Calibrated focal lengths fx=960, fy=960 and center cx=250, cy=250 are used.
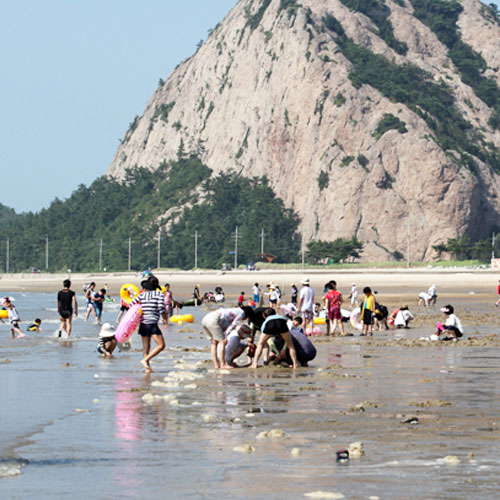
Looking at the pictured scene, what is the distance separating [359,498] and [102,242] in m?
149

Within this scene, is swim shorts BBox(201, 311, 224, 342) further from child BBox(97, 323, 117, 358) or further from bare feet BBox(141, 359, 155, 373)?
child BBox(97, 323, 117, 358)

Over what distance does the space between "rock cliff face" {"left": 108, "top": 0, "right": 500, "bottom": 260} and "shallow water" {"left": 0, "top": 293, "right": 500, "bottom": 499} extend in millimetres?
110173

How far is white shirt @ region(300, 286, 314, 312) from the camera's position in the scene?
86.5 ft

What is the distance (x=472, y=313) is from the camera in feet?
129

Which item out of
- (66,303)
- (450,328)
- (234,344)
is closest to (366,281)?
(450,328)

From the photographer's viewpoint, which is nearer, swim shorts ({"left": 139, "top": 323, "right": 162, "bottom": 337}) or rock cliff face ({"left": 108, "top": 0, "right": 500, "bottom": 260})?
swim shorts ({"left": 139, "top": 323, "right": 162, "bottom": 337})

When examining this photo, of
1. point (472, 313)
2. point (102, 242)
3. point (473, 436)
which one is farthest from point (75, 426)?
point (102, 242)

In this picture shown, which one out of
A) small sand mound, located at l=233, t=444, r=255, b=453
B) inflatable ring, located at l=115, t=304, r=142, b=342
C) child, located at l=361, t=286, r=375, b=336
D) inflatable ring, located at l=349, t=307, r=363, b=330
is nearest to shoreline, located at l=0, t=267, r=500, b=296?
inflatable ring, located at l=349, t=307, r=363, b=330

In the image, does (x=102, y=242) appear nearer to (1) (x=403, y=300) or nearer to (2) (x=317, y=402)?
(1) (x=403, y=300)

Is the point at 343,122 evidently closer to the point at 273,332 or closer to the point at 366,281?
the point at 366,281

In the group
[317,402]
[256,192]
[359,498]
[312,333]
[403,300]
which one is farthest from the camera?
[256,192]

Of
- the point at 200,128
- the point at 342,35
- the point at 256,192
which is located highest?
the point at 342,35

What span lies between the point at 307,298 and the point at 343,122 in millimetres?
111781

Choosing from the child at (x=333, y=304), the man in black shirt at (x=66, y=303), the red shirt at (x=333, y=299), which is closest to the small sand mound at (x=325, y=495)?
the man in black shirt at (x=66, y=303)
